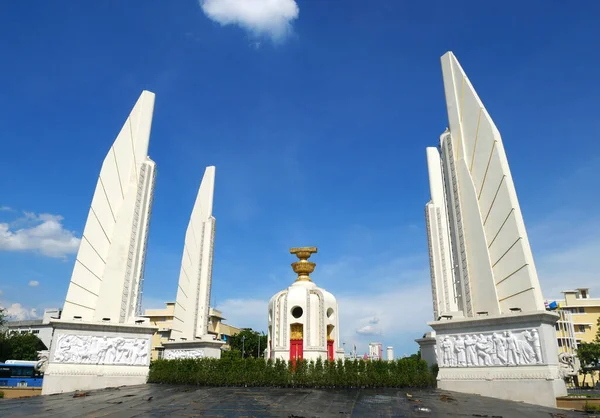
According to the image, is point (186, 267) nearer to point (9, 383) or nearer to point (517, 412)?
point (9, 383)

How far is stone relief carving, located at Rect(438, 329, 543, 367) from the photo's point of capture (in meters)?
11.0

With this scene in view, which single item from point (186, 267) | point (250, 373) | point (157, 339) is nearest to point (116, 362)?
point (250, 373)

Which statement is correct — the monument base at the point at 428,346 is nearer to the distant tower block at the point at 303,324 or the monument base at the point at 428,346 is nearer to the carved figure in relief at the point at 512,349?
the carved figure in relief at the point at 512,349

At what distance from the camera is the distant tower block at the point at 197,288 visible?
21984 millimetres

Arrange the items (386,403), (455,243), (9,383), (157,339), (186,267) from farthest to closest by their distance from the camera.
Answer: (157,339) < (186,267) < (9,383) < (455,243) < (386,403)

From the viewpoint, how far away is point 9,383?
20609 millimetres

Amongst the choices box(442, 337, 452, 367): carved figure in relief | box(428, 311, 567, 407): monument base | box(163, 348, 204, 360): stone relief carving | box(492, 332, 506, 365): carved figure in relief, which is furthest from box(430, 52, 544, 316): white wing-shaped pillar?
box(163, 348, 204, 360): stone relief carving

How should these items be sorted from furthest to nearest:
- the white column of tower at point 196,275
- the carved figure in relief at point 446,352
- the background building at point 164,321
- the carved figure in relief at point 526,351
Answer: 1. the background building at point 164,321
2. the white column of tower at point 196,275
3. the carved figure in relief at point 446,352
4. the carved figure in relief at point 526,351

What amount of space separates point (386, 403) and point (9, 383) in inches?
813

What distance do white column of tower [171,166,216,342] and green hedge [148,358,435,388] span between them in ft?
18.1

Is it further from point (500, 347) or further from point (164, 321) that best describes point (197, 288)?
point (164, 321)

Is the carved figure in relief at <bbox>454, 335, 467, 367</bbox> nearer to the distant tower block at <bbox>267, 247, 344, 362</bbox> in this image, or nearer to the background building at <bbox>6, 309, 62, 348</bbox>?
the distant tower block at <bbox>267, 247, 344, 362</bbox>

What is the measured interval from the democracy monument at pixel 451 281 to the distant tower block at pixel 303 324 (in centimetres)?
→ 981

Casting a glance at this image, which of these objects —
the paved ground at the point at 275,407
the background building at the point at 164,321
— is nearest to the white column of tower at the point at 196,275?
the paved ground at the point at 275,407
